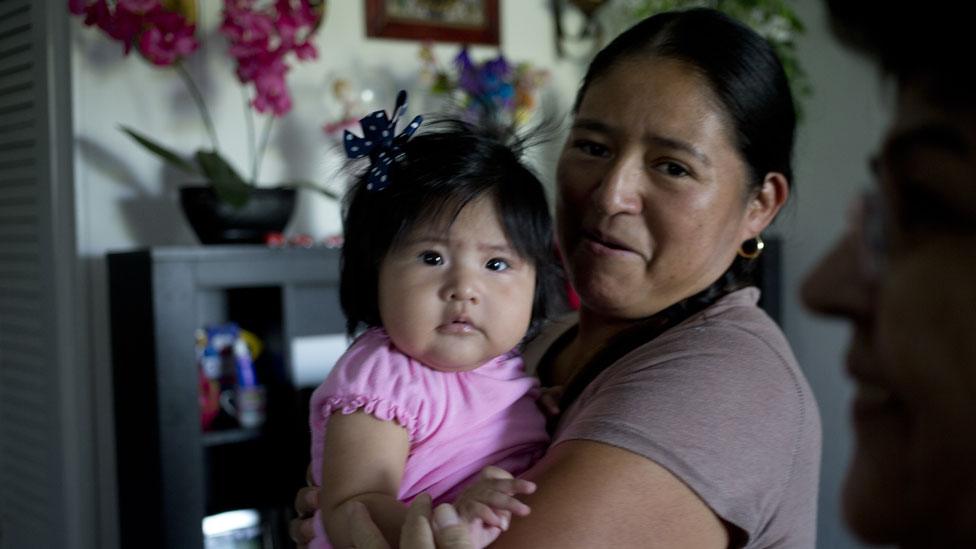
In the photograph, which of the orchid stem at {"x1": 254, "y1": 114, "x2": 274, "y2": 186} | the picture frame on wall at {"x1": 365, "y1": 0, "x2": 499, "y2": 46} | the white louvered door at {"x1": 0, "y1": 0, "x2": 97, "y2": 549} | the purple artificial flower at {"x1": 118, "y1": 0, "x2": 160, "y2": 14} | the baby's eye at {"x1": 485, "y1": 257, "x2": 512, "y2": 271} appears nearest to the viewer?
the baby's eye at {"x1": 485, "y1": 257, "x2": 512, "y2": 271}

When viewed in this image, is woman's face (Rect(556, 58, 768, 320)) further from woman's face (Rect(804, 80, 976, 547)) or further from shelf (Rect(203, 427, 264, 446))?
shelf (Rect(203, 427, 264, 446))

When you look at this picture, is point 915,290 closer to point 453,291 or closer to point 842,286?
point 842,286

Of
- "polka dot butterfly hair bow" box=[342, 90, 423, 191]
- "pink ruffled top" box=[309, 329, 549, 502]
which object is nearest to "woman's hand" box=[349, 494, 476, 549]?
"pink ruffled top" box=[309, 329, 549, 502]

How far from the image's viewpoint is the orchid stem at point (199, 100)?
2.70 meters

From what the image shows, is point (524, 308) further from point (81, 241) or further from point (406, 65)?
point (406, 65)

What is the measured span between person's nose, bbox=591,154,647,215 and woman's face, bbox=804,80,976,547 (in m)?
0.86

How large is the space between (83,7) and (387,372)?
1812mm

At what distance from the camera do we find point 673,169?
1238 mm

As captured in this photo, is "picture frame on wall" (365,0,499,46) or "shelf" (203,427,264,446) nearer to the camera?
"shelf" (203,427,264,446)

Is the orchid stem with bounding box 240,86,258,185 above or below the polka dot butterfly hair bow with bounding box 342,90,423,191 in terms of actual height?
above

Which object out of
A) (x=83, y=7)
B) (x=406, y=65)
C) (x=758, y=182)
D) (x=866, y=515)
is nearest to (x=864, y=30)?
(x=866, y=515)

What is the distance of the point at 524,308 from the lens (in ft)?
3.89

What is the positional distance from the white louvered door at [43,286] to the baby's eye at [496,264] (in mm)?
1895

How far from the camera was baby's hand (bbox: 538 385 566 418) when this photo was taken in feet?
4.01
